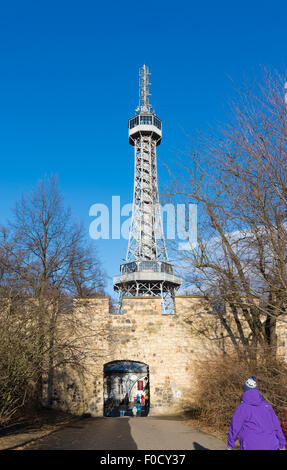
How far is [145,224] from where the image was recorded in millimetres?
50812

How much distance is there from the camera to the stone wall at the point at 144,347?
42.2ft

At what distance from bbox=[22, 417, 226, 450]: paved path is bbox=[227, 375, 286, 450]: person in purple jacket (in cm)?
323

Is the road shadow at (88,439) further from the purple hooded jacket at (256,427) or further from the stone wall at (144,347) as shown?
the purple hooded jacket at (256,427)

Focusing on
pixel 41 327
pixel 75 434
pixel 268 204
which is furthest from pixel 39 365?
pixel 268 204

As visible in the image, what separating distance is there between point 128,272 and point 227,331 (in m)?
32.0

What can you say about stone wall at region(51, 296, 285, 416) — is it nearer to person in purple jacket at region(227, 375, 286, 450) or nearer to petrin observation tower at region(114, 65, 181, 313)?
person in purple jacket at region(227, 375, 286, 450)

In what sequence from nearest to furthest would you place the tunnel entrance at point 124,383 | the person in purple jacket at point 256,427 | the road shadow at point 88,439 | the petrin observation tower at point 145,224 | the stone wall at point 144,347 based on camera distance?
the person in purple jacket at point 256,427 → the road shadow at point 88,439 → the stone wall at point 144,347 → the tunnel entrance at point 124,383 → the petrin observation tower at point 145,224

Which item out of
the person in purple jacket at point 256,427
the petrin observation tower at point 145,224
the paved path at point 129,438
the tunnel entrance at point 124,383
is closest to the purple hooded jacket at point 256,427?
the person in purple jacket at point 256,427

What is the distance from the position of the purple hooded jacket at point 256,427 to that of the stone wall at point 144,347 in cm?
916

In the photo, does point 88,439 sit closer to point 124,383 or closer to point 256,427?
point 256,427

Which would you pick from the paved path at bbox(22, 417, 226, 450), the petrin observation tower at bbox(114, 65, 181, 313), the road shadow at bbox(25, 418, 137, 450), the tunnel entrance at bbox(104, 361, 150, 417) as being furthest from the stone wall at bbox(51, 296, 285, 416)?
the petrin observation tower at bbox(114, 65, 181, 313)

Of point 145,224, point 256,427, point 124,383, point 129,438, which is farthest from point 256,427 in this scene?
point 145,224

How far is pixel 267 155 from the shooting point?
708 centimetres

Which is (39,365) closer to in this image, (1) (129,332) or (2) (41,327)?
(2) (41,327)
